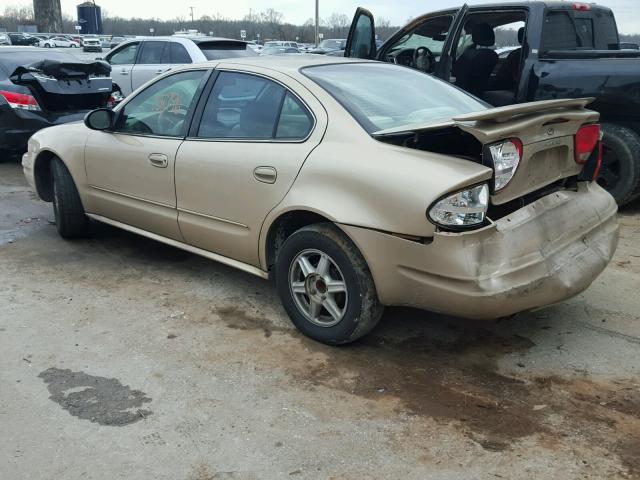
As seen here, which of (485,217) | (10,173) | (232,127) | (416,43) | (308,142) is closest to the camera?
(485,217)

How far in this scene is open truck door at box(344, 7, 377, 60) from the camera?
714 cm

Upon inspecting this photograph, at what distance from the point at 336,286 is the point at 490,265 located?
839 millimetres

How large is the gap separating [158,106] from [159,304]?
1.43 m

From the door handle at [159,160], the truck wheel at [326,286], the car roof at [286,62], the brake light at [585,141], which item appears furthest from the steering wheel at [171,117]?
the brake light at [585,141]

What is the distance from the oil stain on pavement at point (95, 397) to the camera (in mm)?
2962

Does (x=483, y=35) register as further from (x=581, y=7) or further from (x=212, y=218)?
(x=212, y=218)

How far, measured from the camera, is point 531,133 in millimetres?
3203

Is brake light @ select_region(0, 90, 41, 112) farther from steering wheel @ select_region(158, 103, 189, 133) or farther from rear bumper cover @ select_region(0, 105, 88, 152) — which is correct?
steering wheel @ select_region(158, 103, 189, 133)

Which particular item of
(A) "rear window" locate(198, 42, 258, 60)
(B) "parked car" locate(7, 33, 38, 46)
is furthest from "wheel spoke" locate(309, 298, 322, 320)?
(B) "parked car" locate(7, 33, 38, 46)

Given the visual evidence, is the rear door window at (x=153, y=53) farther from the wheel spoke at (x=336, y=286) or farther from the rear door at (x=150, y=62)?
the wheel spoke at (x=336, y=286)

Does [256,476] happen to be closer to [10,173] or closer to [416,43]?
[416,43]

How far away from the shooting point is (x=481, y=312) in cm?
309

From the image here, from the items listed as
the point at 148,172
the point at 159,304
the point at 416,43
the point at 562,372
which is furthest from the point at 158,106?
the point at 416,43

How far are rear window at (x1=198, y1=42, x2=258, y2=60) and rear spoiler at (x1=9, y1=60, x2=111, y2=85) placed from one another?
6.59 feet
